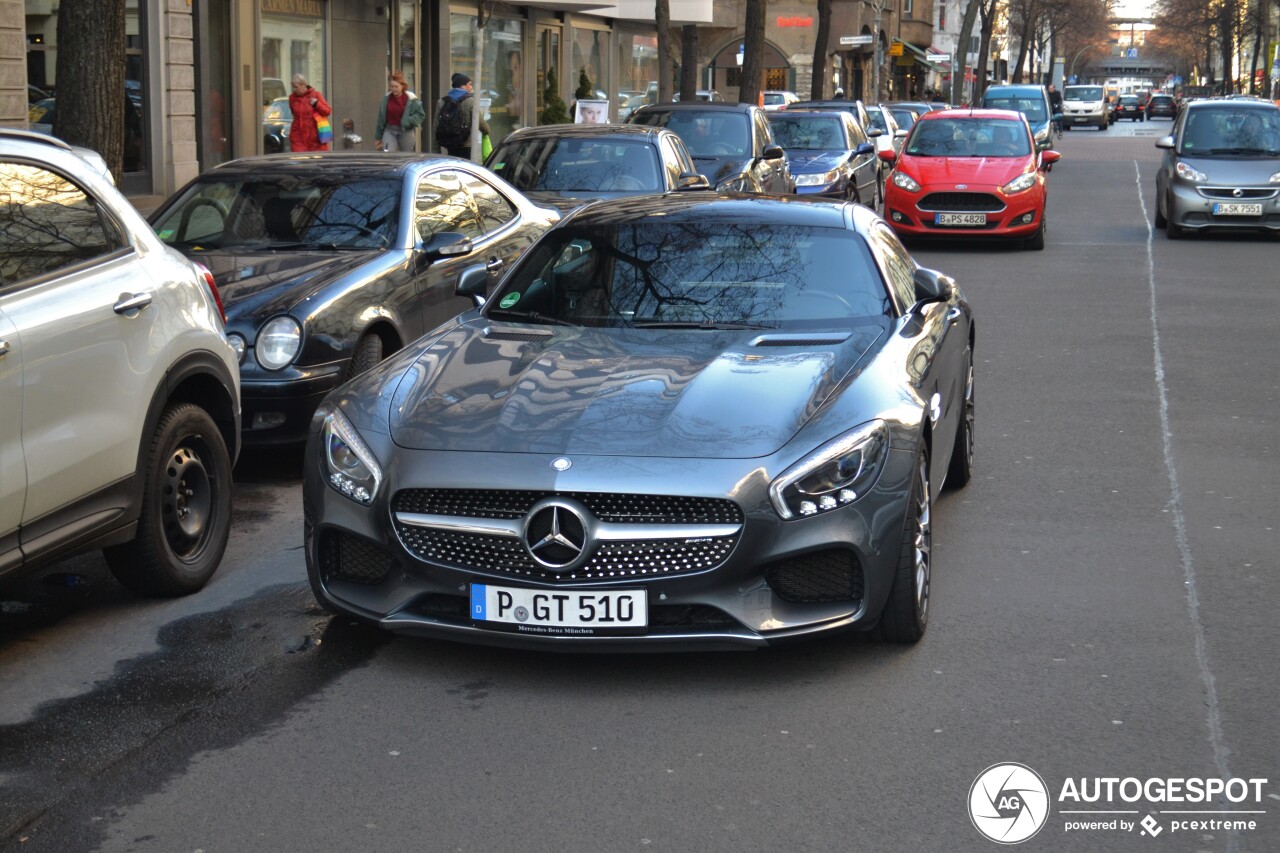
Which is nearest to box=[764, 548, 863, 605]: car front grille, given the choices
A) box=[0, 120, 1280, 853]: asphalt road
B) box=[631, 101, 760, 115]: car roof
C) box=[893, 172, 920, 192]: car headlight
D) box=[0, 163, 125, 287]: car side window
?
box=[0, 120, 1280, 853]: asphalt road

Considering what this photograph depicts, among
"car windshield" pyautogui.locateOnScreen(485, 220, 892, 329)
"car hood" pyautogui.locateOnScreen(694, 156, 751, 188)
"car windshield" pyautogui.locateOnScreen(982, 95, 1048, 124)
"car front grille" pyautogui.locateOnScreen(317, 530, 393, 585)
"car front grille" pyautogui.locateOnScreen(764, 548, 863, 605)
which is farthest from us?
"car windshield" pyautogui.locateOnScreen(982, 95, 1048, 124)

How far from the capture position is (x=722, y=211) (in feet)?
22.6

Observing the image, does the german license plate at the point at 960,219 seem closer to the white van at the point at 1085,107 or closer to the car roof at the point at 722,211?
the car roof at the point at 722,211

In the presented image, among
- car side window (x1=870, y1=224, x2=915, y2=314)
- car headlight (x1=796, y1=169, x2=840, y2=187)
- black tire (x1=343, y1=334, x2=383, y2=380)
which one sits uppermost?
car side window (x1=870, y1=224, x2=915, y2=314)

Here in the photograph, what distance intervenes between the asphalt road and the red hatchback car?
12.7 meters

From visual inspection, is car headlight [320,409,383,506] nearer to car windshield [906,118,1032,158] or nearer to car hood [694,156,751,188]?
car hood [694,156,751,188]

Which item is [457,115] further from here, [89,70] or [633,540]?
[633,540]

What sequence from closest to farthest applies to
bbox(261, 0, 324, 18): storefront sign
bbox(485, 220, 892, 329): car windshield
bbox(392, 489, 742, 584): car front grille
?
1. bbox(392, 489, 742, 584): car front grille
2. bbox(485, 220, 892, 329): car windshield
3. bbox(261, 0, 324, 18): storefront sign

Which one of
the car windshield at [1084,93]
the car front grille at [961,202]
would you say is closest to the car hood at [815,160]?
the car front grille at [961,202]

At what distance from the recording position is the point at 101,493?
551cm

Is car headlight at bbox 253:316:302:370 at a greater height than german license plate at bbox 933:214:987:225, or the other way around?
car headlight at bbox 253:316:302:370

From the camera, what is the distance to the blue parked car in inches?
839

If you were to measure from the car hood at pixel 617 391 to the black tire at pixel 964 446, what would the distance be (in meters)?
1.67

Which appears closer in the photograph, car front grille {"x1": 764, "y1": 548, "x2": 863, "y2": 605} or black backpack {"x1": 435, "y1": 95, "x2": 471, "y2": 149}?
car front grille {"x1": 764, "y1": 548, "x2": 863, "y2": 605}
